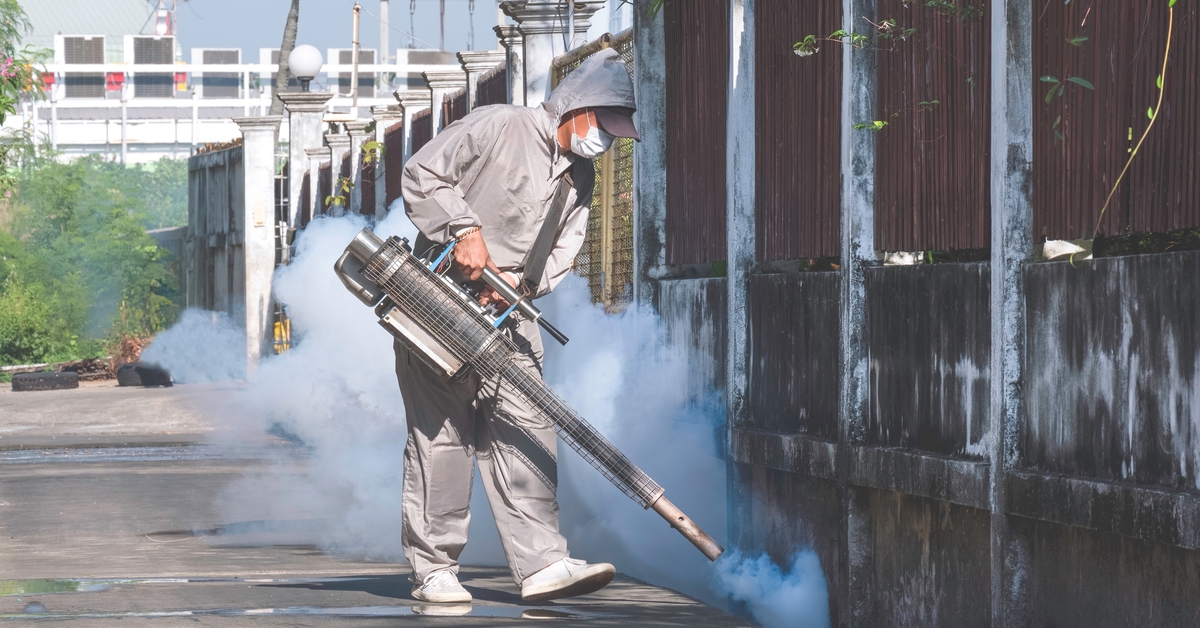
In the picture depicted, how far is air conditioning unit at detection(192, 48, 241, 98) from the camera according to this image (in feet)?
402

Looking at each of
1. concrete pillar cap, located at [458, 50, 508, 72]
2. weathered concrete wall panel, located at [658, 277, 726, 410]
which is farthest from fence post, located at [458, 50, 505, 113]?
weathered concrete wall panel, located at [658, 277, 726, 410]

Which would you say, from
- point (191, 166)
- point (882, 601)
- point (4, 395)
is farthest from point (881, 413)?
point (191, 166)

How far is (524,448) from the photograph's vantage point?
5828 mm

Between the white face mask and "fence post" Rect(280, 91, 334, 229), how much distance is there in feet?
→ 63.4

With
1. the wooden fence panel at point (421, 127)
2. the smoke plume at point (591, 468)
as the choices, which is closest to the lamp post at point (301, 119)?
the wooden fence panel at point (421, 127)

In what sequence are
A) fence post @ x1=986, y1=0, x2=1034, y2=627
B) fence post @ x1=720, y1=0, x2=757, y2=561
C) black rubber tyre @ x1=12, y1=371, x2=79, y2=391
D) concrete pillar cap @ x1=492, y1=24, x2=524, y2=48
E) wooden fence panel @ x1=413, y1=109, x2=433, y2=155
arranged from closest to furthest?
fence post @ x1=986, y1=0, x2=1034, y2=627
fence post @ x1=720, y1=0, x2=757, y2=561
concrete pillar cap @ x1=492, y1=24, x2=524, y2=48
wooden fence panel @ x1=413, y1=109, x2=433, y2=155
black rubber tyre @ x1=12, y1=371, x2=79, y2=391

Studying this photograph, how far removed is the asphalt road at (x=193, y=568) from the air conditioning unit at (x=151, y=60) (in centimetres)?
11086

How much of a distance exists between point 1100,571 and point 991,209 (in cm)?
118

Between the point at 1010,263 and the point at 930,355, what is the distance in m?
0.58

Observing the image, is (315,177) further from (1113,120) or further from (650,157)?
(1113,120)

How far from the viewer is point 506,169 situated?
5746mm

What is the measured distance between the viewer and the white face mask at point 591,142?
573 cm

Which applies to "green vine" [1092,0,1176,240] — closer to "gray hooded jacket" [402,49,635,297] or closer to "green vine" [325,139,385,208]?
"gray hooded jacket" [402,49,635,297]

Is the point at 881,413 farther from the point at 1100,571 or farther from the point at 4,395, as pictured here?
the point at 4,395
